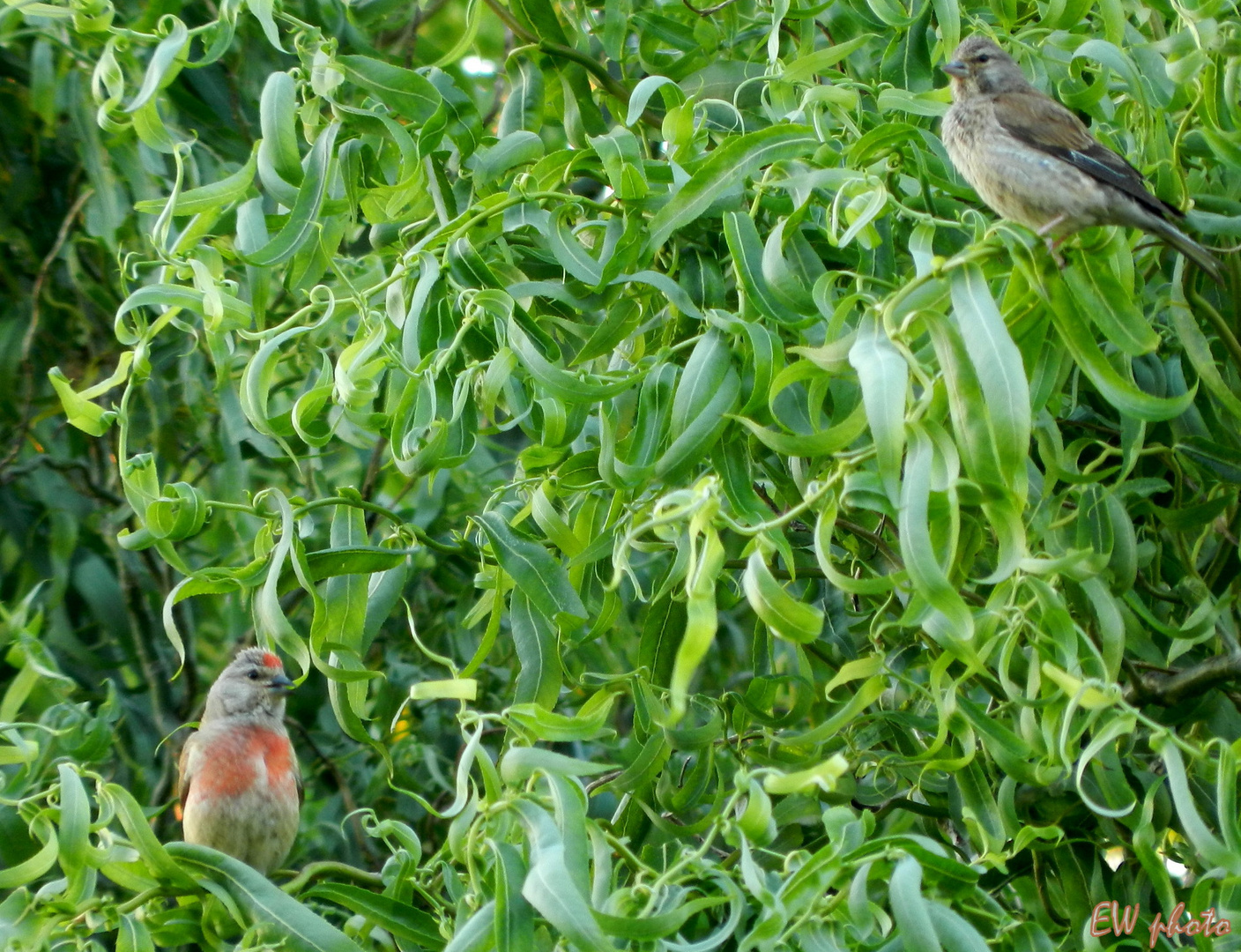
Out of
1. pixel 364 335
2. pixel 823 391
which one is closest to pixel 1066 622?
pixel 823 391

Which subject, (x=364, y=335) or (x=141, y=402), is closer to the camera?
(x=364, y=335)

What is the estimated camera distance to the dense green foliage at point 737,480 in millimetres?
2121

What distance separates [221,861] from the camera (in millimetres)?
2594

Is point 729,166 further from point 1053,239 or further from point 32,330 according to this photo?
point 32,330

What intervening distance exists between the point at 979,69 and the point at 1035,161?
0.52 metres

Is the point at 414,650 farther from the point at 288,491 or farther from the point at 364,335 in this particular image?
the point at 364,335

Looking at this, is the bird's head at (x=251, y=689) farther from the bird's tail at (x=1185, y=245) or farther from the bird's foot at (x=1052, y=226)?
the bird's tail at (x=1185, y=245)

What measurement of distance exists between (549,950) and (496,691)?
3138 millimetres

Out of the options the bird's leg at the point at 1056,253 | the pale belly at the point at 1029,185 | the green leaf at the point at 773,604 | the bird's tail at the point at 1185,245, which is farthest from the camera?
the pale belly at the point at 1029,185

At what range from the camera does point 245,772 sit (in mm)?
4742

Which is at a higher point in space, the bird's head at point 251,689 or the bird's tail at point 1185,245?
the bird's tail at point 1185,245

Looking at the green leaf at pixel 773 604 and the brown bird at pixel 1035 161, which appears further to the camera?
the brown bird at pixel 1035 161

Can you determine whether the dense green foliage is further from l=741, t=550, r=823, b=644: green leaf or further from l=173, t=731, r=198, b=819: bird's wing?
l=173, t=731, r=198, b=819: bird's wing

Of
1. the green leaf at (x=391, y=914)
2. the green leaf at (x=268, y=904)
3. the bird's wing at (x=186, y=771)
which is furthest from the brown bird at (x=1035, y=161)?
the bird's wing at (x=186, y=771)
